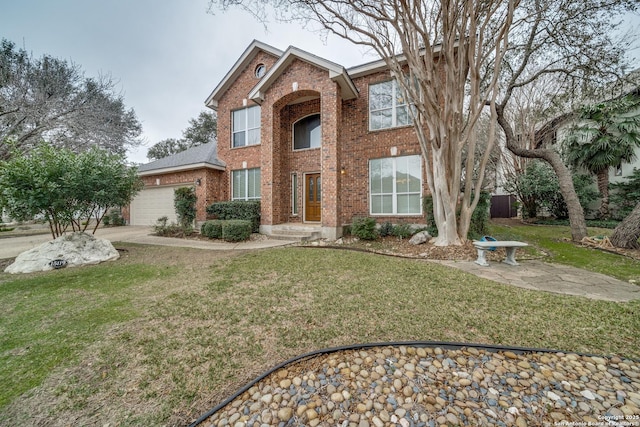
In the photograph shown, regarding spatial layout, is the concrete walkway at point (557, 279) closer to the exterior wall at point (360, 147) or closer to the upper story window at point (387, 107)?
the exterior wall at point (360, 147)

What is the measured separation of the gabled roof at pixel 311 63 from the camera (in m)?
8.50

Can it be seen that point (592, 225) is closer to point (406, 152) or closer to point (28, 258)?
point (406, 152)

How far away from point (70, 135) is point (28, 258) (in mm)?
7692

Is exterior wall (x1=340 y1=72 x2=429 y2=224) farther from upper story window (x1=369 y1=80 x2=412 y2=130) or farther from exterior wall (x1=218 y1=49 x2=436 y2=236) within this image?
upper story window (x1=369 y1=80 x2=412 y2=130)

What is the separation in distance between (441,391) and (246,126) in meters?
11.9

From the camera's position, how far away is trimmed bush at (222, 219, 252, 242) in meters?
8.33

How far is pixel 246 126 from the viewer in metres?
11.3

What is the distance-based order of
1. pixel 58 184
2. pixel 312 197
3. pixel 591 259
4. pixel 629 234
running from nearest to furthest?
pixel 58 184
pixel 591 259
pixel 629 234
pixel 312 197

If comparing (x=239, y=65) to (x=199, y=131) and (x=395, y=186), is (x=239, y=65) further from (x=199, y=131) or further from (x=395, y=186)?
(x=199, y=131)

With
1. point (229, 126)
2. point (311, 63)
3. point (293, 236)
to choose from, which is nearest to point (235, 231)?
point (293, 236)

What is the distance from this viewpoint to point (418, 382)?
185 centimetres

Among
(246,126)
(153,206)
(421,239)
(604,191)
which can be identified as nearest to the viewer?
(421,239)

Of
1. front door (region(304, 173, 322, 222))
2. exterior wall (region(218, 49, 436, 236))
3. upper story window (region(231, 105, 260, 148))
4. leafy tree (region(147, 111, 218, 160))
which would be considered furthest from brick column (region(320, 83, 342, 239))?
leafy tree (region(147, 111, 218, 160))

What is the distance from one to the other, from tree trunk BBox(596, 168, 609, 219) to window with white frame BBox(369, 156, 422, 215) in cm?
1136
